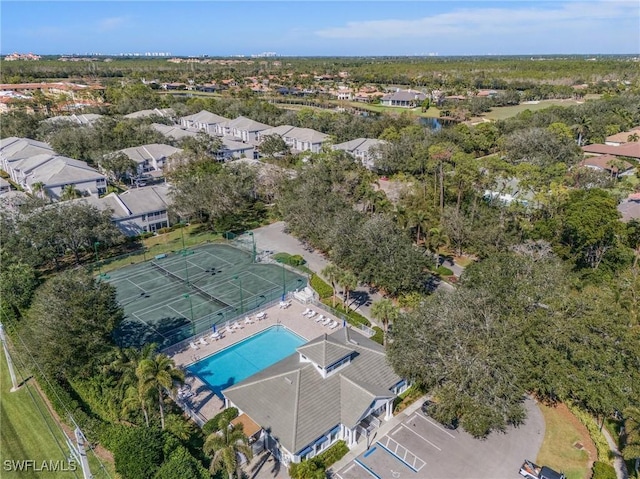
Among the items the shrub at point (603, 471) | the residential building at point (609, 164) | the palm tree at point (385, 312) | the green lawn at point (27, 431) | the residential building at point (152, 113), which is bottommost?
the green lawn at point (27, 431)

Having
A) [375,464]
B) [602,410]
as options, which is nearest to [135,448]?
[375,464]

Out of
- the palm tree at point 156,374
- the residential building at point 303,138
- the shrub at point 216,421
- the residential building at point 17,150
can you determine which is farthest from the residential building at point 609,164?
the residential building at point 17,150

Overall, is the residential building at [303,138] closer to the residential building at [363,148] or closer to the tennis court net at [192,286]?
the residential building at [363,148]

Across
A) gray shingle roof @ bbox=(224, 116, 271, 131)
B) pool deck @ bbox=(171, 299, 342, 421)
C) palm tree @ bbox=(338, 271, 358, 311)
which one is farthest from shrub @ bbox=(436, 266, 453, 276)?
gray shingle roof @ bbox=(224, 116, 271, 131)

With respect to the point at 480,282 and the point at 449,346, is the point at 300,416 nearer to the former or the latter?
the point at 449,346

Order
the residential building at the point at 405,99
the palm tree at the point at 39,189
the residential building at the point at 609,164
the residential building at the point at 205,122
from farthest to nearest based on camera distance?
the residential building at the point at 405,99 → the residential building at the point at 205,122 → the residential building at the point at 609,164 → the palm tree at the point at 39,189

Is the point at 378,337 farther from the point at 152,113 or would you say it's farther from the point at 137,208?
the point at 152,113
